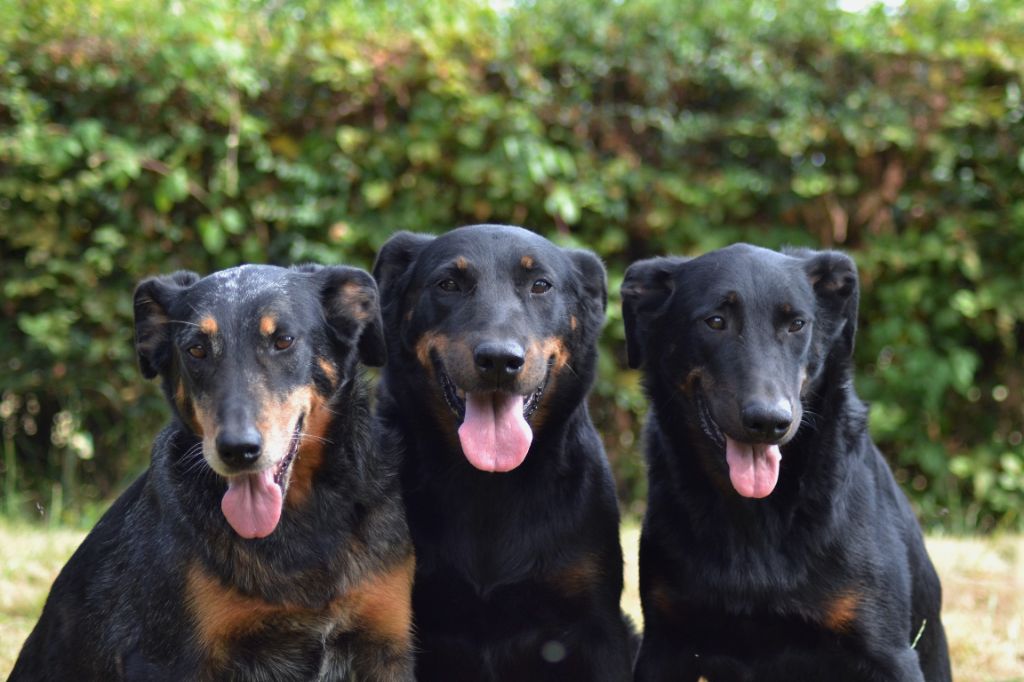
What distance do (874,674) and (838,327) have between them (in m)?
1.27

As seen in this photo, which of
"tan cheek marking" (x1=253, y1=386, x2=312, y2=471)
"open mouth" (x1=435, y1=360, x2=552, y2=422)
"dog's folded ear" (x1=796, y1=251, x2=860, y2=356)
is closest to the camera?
"tan cheek marking" (x1=253, y1=386, x2=312, y2=471)

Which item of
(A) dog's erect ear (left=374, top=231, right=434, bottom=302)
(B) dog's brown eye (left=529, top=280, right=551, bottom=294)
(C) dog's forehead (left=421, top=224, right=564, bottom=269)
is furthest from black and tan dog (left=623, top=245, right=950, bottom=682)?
(A) dog's erect ear (left=374, top=231, right=434, bottom=302)

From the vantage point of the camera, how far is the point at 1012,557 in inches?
272

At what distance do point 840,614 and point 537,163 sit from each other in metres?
4.00

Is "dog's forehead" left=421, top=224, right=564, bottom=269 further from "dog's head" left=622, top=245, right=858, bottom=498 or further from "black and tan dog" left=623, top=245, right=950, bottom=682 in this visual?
"black and tan dog" left=623, top=245, right=950, bottom=682

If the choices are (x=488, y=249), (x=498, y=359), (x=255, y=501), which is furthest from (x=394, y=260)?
(x=255, y=501)

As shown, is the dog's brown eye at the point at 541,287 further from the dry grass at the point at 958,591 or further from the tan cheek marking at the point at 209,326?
the dry grass at the point at 958,591

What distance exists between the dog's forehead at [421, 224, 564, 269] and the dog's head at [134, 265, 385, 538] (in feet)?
1.34

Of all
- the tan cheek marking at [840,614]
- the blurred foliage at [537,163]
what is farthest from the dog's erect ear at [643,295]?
the blurred foliage at [537,163]

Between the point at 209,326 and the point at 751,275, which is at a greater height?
the point at 751,275

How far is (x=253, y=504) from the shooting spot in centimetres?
374

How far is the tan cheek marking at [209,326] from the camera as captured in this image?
378 centimetres

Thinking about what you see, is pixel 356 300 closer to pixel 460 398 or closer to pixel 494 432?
pixel 460 398

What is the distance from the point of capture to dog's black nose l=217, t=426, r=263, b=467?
3.53m
